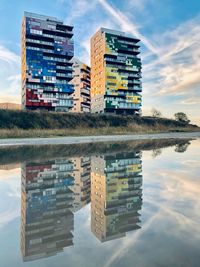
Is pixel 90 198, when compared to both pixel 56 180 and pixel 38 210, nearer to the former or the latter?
pixel 38 210

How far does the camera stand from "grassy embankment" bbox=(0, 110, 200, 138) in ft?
204

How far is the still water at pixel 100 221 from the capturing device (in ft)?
15.3

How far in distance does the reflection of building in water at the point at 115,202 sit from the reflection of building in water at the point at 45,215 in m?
0.75

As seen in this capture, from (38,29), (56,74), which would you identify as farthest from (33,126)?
(38,29)

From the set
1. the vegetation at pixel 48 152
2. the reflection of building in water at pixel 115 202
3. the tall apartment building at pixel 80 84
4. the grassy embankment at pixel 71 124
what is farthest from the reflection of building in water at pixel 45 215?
the tall apartment building at pixel 80 84

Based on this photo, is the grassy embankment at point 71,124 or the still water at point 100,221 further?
the grassy embankment at point 71,124

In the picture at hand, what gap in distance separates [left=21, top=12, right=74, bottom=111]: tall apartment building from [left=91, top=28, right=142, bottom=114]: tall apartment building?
15523 millimetres

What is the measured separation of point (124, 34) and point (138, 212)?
119 metres

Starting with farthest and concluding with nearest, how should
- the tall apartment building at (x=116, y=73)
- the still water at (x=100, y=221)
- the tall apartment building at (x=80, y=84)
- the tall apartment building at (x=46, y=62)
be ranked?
the tall apartment building at (x=80, y=84), the tall apartment building at (x=116, y=73), the tall apartment building at (x=46, y=62), the still water at (x=100, y=221)

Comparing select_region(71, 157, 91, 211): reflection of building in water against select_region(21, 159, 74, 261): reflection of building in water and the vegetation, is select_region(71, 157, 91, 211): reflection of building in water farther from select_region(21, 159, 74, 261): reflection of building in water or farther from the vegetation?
the vegetation

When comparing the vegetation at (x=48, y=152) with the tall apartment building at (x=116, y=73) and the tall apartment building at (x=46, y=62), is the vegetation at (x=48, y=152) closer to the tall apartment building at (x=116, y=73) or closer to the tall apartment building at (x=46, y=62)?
the tall apartment building at (x=46, y=62)

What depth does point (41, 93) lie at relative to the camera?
3871 inches

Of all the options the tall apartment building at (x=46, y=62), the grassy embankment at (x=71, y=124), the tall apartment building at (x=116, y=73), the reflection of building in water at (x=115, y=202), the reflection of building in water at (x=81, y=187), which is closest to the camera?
the reflection of building in water at (x=115, y=202)

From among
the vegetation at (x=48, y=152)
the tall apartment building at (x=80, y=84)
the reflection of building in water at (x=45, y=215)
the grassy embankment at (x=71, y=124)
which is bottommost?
the reflection of building in water at (x=45, y=215)
